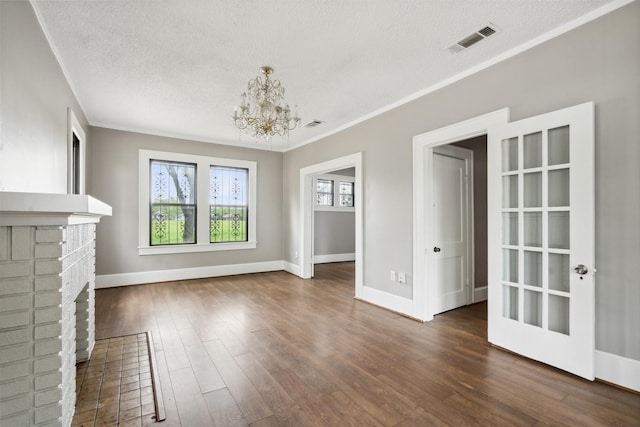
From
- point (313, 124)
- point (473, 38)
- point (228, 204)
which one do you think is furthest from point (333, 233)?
point (473, 38)

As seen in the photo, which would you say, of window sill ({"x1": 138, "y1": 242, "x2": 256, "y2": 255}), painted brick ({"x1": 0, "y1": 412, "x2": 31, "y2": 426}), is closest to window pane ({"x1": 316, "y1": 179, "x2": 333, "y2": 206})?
window sill ({"x1": 138, "y1": 242, "x2": 256, "y2": 255})

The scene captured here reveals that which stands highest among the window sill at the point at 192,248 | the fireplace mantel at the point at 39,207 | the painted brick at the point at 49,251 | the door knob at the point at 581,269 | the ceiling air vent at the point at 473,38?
the ceiling air vent at the point at 473,38

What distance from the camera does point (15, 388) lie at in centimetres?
138

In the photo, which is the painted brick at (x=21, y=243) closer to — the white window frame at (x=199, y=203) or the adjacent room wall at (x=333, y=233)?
the white window frame at (x=199, y=203)

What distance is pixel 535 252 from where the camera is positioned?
8.57ft

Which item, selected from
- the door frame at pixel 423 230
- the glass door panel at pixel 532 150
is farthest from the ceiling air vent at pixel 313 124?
the glass door panel at pixel 532 150

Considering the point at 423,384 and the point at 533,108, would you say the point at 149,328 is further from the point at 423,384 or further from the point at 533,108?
the point at 533,108

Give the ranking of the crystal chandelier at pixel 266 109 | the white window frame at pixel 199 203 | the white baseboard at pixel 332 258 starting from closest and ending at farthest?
the crystal chandelier at pixel 266 109
the white window frame at pixel 199 203
the white baseboard at pixel 332 258

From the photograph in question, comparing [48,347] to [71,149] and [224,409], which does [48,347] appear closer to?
[224,409]

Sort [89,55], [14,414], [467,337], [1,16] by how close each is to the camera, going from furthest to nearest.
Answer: [467,337] < [89,55] < [1,16] < [14,414]

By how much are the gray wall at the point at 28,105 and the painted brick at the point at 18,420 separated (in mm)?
1303

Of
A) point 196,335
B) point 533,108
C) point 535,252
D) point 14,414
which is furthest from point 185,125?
point 535,252

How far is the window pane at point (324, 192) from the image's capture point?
27.9 feet

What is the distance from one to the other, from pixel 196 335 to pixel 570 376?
11.0 feet
